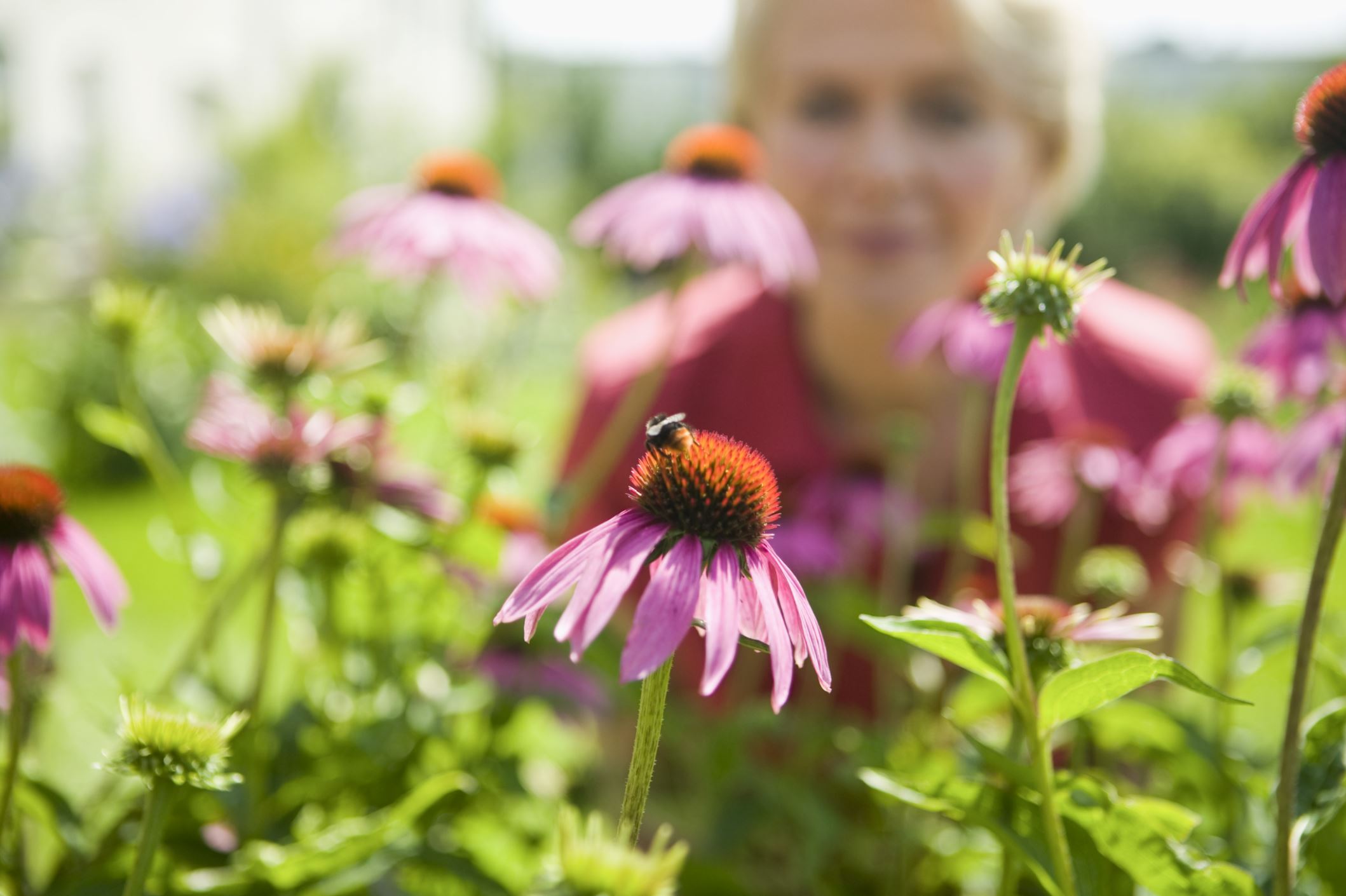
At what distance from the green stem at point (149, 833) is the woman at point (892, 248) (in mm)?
665

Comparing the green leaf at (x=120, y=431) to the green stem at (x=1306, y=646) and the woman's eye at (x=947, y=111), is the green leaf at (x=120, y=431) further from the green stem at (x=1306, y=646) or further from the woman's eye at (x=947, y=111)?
the woman's eye at (x=947, y=111)

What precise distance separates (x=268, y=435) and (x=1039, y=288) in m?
0.41

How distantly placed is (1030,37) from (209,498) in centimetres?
89

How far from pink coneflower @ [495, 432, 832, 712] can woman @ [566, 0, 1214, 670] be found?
57 centimetres

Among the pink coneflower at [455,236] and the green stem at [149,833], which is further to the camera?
the pink coneflower at [455,236]

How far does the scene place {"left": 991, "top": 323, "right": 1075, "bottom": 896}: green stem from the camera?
41 cm

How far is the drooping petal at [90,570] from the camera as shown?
56 centimetres

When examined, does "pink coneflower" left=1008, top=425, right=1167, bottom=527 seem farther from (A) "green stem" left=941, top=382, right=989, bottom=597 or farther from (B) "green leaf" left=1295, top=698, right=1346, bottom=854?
(B) "green leaf" left=1295, top=698, right=1346, bottom=854

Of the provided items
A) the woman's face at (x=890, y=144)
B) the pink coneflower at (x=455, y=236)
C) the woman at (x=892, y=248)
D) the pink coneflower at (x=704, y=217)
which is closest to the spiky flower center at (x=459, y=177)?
the pink coneflower at (x=455, y=236)

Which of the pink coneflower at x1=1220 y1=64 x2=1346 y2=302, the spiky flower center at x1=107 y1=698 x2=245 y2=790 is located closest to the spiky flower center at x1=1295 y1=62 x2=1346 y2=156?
the pink coneflower at x1=1220 y1=64 x2=1346 y2=302

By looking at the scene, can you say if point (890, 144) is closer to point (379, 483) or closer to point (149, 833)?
point (379, 483)

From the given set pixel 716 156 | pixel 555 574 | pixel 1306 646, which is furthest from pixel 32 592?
pixel 716 156

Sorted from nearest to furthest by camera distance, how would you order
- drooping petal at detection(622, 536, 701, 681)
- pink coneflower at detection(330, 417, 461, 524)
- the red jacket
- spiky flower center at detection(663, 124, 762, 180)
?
drooping petal at detection(622, 536, 701, 681), pink coneflower at detection(330, 417, 461, 524), spiky flower center at detection(663, 124, 762, 180), the red jacket

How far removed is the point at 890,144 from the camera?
3.84 feet
